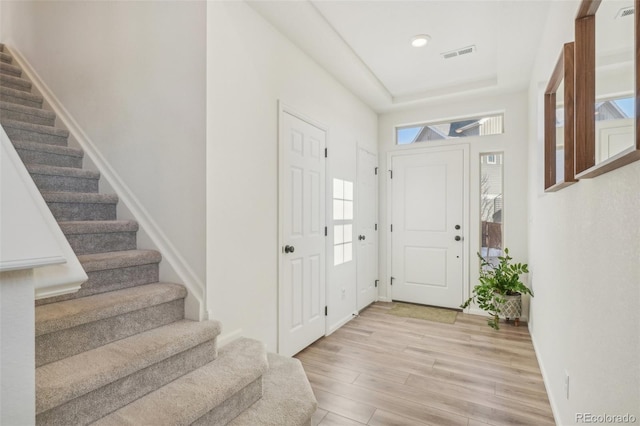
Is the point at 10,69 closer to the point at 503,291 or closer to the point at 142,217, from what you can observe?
the point at 142,217

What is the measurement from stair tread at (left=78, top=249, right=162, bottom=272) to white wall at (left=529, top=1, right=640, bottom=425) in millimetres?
2277

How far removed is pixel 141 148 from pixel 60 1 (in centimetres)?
181

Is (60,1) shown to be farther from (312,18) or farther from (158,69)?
(312,18)

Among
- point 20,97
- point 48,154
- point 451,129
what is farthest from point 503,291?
point 20,97

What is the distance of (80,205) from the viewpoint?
2230 millimetres

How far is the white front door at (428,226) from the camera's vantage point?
14.1ft

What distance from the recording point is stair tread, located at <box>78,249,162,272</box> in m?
1.83

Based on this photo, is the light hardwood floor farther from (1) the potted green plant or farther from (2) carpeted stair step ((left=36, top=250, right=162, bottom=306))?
(2) carpeted stair step ((left=36, top=250, right=162, bottom=306))

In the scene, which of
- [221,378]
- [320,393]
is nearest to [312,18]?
[221,378]

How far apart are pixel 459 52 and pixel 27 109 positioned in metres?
3.84

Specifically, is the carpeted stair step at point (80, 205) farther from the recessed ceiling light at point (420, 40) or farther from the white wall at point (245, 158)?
the recessed ceiling light at point (420, 40)

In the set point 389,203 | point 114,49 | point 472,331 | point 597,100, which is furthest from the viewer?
point 389,203

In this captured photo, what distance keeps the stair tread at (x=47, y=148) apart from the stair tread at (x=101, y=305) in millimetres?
1285

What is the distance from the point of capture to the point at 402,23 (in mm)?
2799
